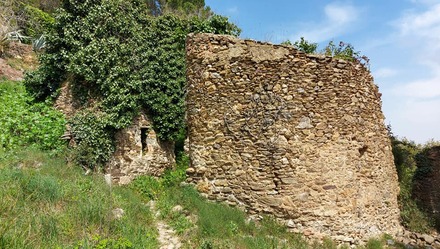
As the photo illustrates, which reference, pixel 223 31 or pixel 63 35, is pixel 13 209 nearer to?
pixel 63 35

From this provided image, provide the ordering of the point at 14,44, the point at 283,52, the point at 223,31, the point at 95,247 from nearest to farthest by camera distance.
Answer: the point at 95,247 → the point at 283,52 → the point at 223,31 → the point at 14,44

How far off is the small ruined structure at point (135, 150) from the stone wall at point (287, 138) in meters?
2.32

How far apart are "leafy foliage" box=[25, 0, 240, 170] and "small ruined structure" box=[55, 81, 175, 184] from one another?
9.7 inches

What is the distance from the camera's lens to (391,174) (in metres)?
8.43

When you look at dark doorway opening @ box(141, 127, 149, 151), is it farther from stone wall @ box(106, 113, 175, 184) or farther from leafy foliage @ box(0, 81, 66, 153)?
leafy foliage @ box(0, 81, 66, 153)

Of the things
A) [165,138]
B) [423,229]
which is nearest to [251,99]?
[165,138]

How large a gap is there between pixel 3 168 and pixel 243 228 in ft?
15.6

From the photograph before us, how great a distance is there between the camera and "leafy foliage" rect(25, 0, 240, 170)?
9.12m

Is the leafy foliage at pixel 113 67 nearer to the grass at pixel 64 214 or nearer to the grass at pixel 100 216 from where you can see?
the grass at pixel 100 216

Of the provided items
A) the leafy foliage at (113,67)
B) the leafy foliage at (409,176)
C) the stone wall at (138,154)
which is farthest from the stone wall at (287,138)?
the leafy foliage at (113,67)

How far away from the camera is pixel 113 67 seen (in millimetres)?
9414

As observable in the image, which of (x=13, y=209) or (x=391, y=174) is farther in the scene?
(x=391, y=174)

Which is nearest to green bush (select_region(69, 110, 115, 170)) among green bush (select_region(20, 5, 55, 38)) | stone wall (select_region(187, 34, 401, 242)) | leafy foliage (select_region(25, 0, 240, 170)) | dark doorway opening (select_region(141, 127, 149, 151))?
leafy foliage (select_region(25, 0, 240, 170))

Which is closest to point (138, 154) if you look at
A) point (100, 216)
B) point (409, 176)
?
point (100, 216)
